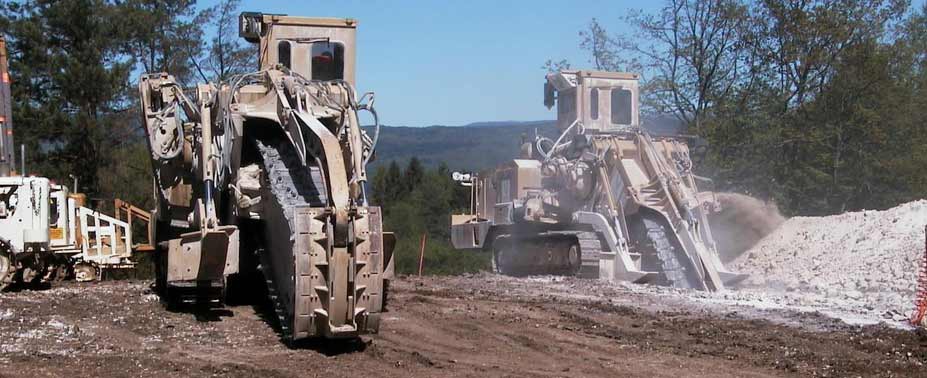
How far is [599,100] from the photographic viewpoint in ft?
69.7

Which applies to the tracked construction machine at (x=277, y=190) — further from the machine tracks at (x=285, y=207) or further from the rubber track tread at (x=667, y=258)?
the rubber track tread at (x=667, y=258)

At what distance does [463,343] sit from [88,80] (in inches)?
969

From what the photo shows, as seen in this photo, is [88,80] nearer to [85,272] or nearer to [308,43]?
[85,272]

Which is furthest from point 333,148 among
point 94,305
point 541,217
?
point 541,217

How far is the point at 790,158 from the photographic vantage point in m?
32.6

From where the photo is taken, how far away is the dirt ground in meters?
8.71

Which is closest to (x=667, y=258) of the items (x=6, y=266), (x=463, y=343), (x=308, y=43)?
(x=308, y=43)

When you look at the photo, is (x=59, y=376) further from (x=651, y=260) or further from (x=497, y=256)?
(x=497, y=256)

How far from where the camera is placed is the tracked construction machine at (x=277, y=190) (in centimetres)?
907

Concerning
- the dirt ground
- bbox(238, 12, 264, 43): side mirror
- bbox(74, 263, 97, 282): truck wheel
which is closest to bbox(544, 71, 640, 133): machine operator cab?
the dirt ground

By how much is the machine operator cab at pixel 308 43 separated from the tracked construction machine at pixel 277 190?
2cm

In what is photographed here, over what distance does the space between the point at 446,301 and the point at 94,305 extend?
3.98 meters

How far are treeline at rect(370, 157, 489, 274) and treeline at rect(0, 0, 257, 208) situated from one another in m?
8.58

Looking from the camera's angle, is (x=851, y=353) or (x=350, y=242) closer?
(x=350, y=242)
